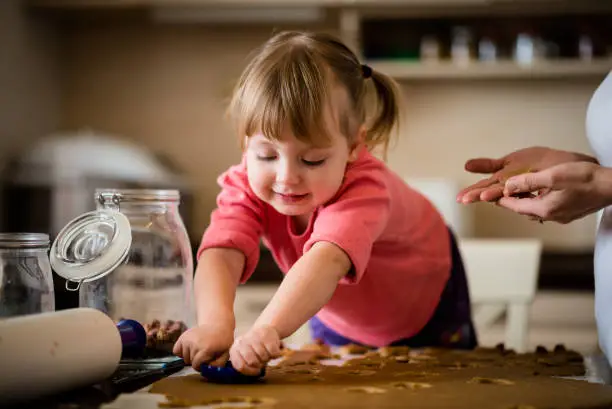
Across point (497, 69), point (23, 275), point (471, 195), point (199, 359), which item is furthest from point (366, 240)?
point (497, 69)

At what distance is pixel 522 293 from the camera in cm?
182

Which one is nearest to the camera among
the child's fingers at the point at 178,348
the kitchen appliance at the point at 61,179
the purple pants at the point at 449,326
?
the child's fingers at the point at 178,348

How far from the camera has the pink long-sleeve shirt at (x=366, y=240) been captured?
920 mm

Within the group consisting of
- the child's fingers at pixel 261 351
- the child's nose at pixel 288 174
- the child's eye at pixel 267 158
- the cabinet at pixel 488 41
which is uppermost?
the cabinet at pixel 488 41

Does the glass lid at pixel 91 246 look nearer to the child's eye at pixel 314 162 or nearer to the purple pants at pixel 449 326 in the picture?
the child's eye at pixel 314 162

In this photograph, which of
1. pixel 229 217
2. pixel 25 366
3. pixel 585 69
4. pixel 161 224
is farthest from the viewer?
pixel 585 69

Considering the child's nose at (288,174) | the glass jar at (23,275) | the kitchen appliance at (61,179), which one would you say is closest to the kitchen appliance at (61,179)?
the kitchen appliance at (61,179)

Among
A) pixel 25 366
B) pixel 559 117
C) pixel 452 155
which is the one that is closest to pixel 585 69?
pixel 559 117

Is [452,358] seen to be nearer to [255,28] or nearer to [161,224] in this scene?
[161,224]

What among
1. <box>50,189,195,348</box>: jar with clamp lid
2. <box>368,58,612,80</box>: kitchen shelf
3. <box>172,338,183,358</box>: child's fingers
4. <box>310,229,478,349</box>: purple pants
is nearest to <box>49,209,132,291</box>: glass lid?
<box>50,189,195,348</box>: jar with clamp lid

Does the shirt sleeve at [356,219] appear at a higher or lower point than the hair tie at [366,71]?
lower

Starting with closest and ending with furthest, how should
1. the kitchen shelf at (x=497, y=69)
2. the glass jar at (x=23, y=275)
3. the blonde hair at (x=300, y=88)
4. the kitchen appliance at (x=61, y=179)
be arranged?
the glass jar at (x=23, y=275) → the blonde hair at (x=300, y=88) → the kitchen appliance at (x=61, y=179) → the kitchen shelf at (x=497, y=69)

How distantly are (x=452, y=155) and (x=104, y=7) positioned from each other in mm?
1402

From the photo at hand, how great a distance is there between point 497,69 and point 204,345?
2.15 meters
